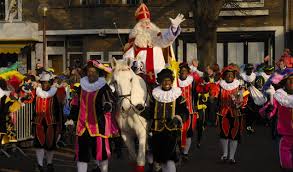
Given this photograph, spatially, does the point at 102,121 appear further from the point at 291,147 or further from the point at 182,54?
the point at 182,54

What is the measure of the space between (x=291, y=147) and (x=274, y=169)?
2.99 meters

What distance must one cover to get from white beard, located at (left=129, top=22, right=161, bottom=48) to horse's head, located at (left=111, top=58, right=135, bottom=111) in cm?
154

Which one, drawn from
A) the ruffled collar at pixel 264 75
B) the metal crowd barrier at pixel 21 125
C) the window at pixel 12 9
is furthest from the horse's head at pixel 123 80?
the window at pixel 12 9

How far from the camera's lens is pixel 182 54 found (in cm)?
3138

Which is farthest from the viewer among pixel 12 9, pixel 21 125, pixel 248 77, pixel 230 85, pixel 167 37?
pixel 12 9

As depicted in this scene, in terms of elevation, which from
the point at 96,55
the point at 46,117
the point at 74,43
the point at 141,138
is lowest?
the point at 141,138

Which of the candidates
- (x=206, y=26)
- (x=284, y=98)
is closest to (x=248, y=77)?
(x=284, y=98)

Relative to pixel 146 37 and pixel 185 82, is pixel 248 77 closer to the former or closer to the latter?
pixel 185 82

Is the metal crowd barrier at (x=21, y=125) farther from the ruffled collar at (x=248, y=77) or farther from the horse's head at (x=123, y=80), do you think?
the ruffled collar at (x=248, y=77)

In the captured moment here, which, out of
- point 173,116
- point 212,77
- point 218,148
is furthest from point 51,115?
point 212,77

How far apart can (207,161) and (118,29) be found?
19.3m

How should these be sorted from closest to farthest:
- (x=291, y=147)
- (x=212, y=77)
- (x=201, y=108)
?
(x=291, y=147) < (x=201, y=108) < (x=212, y=77)

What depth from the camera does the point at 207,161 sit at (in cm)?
1235

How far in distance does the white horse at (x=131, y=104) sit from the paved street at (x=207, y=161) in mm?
1672
